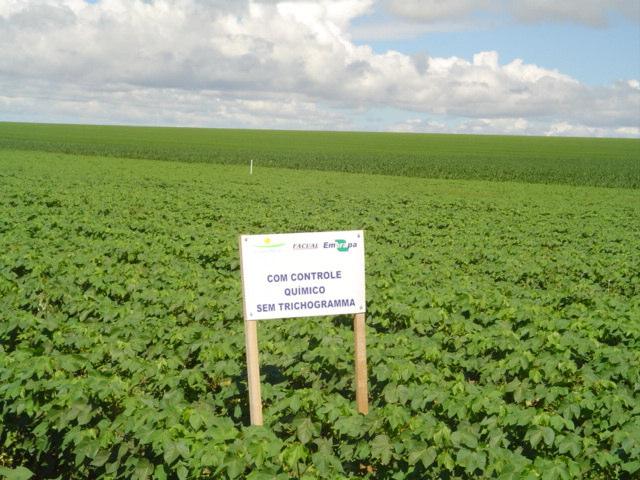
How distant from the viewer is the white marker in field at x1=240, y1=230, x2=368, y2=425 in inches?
187

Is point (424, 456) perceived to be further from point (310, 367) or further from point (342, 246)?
point (310, 367)

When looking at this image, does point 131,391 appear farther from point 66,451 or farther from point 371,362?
point 371,362

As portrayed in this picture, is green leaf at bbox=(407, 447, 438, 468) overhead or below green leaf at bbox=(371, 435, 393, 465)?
overhead

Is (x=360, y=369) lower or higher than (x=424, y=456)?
higher

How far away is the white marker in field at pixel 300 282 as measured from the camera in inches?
187

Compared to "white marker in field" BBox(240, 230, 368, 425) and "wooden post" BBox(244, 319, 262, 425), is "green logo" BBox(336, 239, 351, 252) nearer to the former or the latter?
"white marker in field" BBox(240, 230, 368, 425)

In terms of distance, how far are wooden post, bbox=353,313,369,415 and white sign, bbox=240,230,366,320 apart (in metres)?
0.12

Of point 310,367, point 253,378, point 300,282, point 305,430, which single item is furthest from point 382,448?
point 310,367

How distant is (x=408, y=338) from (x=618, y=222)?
15.5 m

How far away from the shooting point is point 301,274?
192 inches

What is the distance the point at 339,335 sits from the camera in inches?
255

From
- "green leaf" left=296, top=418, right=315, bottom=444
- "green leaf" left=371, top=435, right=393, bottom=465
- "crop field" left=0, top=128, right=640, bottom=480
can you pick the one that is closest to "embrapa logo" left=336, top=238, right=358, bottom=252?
"crop field" left=0, top=128, right=640, bottom=480

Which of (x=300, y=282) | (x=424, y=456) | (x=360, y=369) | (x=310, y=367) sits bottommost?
(x=310, y=367)

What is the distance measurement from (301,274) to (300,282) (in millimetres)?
62
